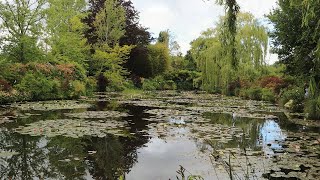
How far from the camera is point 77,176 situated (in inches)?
181

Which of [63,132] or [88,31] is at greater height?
[88,31]

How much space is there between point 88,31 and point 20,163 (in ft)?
93.8

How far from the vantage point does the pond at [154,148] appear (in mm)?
4840

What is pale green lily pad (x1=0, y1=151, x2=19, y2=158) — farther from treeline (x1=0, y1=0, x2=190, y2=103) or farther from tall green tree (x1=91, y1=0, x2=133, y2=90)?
tall green tree (x1=91, y1=0, x2=133, y2=90)

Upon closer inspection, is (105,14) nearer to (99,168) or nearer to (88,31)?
(88,31)

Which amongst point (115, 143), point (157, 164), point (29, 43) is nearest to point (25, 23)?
point (29, 43)

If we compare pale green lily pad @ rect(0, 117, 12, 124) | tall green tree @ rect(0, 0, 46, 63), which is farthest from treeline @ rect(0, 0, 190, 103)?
pale green lily pad @ rect(0, 117, 12, 124)

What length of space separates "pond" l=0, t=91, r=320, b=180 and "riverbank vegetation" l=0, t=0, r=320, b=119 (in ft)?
5.12

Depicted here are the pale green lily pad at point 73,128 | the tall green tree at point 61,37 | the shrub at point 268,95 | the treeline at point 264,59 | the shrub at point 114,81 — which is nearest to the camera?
the pale green lily pad at point 73,128

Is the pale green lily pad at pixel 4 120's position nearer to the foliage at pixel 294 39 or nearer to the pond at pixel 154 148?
the pond at pixel 154 148

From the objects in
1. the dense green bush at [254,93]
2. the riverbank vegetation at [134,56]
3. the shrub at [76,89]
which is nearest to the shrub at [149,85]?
the riverbank vegetation at [134,56]

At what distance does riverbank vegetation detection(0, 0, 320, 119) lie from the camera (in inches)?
452

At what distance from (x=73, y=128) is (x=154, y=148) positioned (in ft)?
9.28

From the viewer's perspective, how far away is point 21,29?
18.8 meters
